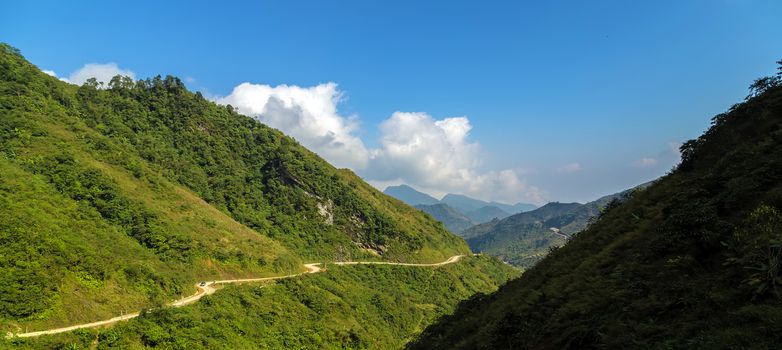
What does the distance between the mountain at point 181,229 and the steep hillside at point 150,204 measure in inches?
11.3

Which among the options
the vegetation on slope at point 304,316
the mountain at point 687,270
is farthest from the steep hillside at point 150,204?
the mountain at point 687,270

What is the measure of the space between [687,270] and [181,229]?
72.6m

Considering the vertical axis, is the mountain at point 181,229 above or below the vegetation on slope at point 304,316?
above

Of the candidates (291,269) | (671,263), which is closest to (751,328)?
(671,263)

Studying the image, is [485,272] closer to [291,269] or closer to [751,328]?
[291,269]

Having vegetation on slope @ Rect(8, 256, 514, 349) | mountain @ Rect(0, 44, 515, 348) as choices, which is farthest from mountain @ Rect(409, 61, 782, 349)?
mountain @ Rect(0, 44, 515, 348)

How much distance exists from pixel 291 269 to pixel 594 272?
240 feet

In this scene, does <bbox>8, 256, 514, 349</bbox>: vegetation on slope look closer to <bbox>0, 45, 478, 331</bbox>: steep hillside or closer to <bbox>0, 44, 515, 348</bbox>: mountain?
<bbox>0, 44, 515, 348</bbox>: mountain

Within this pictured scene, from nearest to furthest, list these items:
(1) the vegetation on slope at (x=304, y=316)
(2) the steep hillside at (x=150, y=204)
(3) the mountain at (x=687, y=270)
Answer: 1. (3) the mountain at (x=687, y=270)
2. (1) the vegetation on slope at (x=304, y=316)
3. (2) the steep hillside at (x=150, y=204)

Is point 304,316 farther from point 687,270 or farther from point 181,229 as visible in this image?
point 687,270

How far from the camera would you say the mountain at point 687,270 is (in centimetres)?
853

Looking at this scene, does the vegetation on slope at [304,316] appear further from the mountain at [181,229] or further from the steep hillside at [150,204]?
the steep hillside at [150,204]

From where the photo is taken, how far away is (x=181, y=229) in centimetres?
6781

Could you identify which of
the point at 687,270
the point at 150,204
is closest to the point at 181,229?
the point at 150,204
